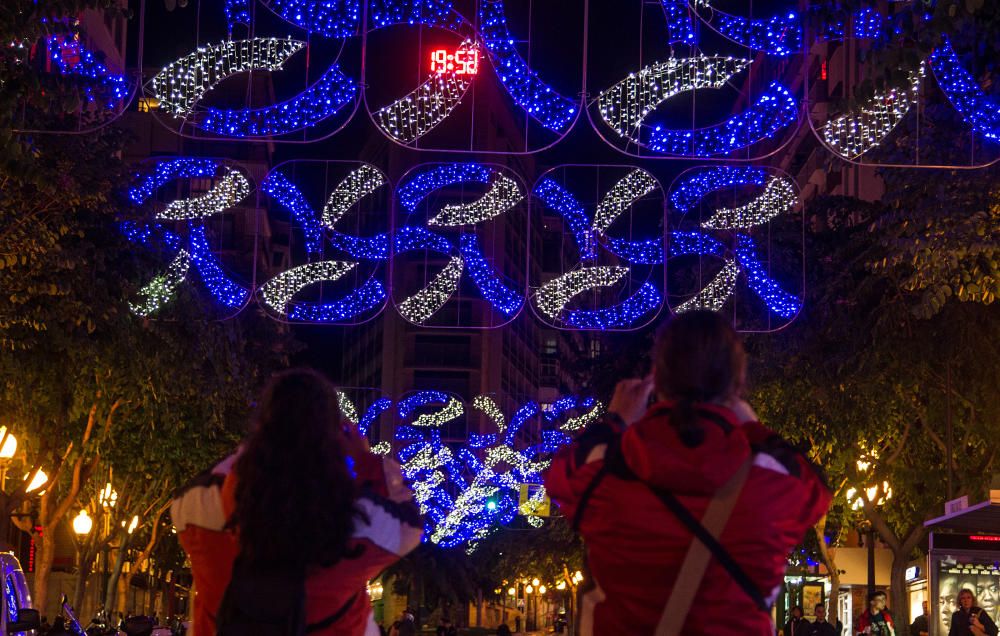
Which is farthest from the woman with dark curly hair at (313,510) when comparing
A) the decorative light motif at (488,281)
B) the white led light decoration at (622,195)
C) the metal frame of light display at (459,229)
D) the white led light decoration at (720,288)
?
the white led light decoration at (720,288)

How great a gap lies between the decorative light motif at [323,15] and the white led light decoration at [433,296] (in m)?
6.18

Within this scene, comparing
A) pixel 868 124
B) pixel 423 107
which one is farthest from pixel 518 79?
pixel 868 124

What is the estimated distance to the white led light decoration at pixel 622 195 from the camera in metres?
17.8

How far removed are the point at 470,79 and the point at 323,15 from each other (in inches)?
60.6

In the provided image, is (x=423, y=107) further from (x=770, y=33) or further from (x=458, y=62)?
(x=770, y=33)

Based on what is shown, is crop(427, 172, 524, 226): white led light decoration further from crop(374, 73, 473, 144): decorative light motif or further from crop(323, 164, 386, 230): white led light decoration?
crop(374, 73, 473, 144): decorative light motif

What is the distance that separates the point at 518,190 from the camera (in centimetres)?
1741

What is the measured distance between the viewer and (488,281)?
18062mm

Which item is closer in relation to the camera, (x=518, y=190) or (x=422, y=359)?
(x=518, y=190)

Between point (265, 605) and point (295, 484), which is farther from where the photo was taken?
point (295, 484)

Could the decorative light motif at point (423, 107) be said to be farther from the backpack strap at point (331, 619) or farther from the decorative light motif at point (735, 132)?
the backpack strap at point (331, 619)

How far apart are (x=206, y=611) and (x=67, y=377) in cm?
1934

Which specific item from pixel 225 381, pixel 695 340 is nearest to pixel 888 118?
pixel 695 340

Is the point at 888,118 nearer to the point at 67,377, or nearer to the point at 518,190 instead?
the point at 518,190
